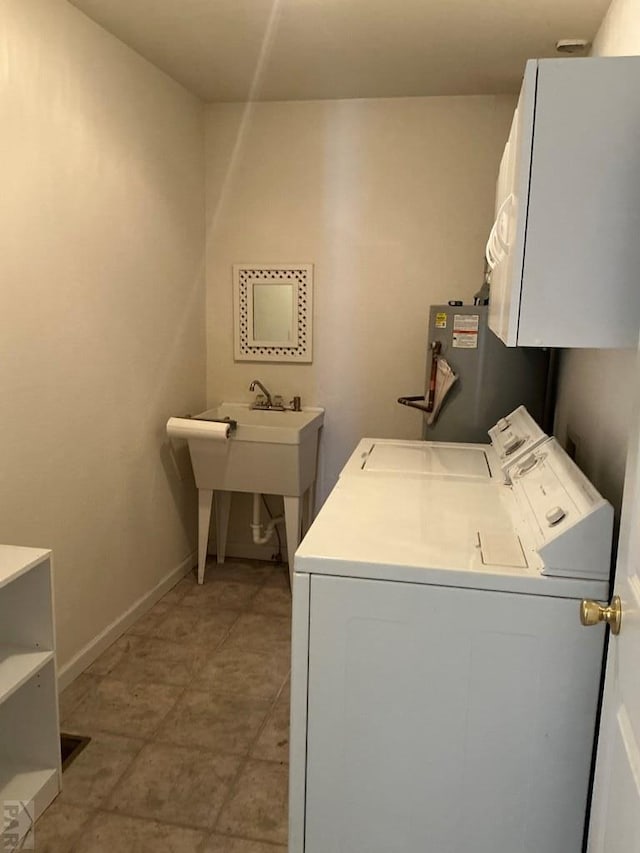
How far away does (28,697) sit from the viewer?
195cm

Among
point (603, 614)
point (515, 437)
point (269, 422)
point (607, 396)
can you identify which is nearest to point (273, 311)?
point (269, 422)

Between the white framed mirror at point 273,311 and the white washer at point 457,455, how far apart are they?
109cm

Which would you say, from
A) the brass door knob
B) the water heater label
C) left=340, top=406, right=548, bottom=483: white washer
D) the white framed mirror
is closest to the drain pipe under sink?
the white framed mirror

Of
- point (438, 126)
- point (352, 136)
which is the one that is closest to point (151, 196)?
point (352, 136)

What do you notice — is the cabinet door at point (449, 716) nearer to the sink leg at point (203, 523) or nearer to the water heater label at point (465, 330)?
the water heater label at point (465, 330)

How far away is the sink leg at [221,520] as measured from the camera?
11.9 ft

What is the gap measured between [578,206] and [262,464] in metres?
2.16

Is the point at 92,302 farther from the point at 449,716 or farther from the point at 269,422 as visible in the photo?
the point at 449,716

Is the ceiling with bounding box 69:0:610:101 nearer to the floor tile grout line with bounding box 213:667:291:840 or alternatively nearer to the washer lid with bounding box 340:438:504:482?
the washer lid with bounding box 340:438:504:482

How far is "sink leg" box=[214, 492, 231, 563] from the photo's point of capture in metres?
3.64

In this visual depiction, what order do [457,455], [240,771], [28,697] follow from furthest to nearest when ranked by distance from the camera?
[457,455] < [240,771] < [28,697]

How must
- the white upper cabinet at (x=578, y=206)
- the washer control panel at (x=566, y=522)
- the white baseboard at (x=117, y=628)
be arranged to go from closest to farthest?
1. the white upper cabinet at (x=578, y=206)
2. the washer control panel at (x=566, y=522)
3. the white baseboard at (x=117, y=628)

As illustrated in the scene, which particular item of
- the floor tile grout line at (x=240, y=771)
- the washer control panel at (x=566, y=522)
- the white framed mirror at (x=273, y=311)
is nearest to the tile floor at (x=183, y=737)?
the floor tile grout line at (x=240, y=771)

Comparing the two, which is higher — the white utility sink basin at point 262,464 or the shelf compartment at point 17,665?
the white utility sink basin at point 262,464
